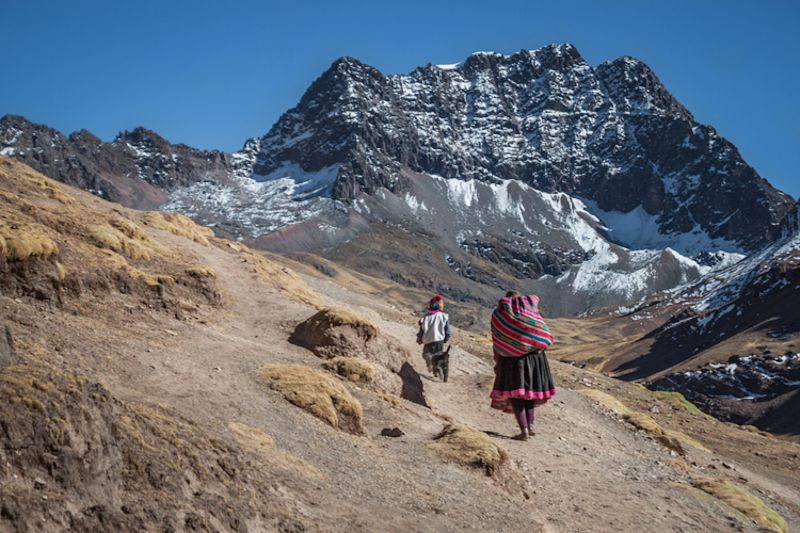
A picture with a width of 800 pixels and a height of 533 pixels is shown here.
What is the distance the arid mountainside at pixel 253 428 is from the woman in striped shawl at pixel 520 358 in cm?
89

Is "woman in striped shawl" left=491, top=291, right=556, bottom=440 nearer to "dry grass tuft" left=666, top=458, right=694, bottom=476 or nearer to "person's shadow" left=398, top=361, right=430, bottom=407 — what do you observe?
"person's shadow" left=398, top=361, right=430, bottom=407

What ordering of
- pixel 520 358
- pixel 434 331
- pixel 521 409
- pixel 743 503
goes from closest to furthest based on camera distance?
pixel 743 503 < pixel 520 358 < pixel 521 409 < pixel 434 331

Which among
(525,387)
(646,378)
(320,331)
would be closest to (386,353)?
(320,331)

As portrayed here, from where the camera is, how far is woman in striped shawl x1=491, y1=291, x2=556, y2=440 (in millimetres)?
16688

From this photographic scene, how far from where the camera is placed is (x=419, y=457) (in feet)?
42.1

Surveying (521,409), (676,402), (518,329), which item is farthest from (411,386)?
(676,402)

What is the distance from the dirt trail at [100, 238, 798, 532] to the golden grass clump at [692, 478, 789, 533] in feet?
1.72

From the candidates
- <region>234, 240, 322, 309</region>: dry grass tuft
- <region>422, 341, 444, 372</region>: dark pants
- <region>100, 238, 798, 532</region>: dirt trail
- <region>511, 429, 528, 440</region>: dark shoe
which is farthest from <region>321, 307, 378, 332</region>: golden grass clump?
<region>234, 240, 322, 309</region>: dry grass tuft

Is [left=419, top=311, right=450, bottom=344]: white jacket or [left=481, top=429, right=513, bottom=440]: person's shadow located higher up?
[left=419, top=311, right=450, bottom=344]: white jacket

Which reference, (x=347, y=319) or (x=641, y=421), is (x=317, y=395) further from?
(x=641, y=421)

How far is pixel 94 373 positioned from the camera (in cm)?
1115

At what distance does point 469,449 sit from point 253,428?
4071 millimetres

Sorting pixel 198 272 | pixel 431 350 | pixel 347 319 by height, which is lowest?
pixel 431 350

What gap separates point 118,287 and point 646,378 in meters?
145
